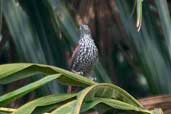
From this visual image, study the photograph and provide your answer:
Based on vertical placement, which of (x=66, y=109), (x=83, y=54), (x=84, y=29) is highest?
(x=66, y=109)

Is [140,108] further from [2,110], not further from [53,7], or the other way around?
[53,7]

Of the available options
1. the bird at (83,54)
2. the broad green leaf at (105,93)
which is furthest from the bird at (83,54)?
the broad green leaf at (105,93)

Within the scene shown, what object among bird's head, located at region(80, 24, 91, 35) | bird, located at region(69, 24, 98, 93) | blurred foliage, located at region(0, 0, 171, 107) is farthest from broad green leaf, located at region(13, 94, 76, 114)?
bird's head, located at region(80, 24, 91, 35)

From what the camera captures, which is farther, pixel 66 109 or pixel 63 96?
pixel 63 96

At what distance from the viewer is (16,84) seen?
3807mm

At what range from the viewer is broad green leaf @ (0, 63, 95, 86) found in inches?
56.0

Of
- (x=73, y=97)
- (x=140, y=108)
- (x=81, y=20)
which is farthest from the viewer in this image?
(x=81, y=20)

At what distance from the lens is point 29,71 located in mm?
1462

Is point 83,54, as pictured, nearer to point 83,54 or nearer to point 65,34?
point 83,54

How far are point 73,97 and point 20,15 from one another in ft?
4.53

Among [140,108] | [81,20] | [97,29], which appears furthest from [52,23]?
[140,108]

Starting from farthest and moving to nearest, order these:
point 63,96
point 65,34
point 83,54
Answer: point 83,54 → point 65,34 → point 63,96

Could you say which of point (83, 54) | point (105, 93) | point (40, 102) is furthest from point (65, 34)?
point (40, 102)

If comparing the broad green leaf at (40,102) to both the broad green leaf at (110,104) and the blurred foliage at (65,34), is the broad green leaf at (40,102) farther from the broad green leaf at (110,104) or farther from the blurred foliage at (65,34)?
the blurred foliage at (65,34)
